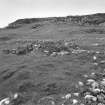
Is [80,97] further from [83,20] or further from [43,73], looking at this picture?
[83,20]

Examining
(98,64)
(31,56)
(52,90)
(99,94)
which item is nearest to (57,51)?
(31,56)

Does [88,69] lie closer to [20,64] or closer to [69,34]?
[20,64]

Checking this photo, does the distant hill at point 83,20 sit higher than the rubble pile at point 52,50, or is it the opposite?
the rubble pile at point 52,50

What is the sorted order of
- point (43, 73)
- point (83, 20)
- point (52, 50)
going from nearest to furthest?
1. point (43, 73)
2. point (52, 50)
3. point (83, 20)

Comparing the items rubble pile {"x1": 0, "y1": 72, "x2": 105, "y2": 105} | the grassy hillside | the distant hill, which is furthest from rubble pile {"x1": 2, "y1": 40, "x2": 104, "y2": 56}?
the distant hill

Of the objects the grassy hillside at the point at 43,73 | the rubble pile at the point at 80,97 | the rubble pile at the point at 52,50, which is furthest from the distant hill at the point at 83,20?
the rubble pile at the point at 80,97

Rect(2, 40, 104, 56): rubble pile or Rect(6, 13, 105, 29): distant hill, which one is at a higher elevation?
Rect(2, 40, 104, 56): rubble pile

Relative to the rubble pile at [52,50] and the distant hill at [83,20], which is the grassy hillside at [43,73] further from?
the distant hill at [83,20]

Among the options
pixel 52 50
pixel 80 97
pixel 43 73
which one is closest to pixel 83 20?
pixel 52 50

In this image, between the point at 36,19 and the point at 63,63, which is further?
the point at 36,19

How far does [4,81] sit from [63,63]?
11.4ft

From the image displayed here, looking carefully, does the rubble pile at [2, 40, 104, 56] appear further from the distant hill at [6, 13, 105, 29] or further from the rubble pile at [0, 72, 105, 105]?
the distant hill at [6, 13, 105, 29]

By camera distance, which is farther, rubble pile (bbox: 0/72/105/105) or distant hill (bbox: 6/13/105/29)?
distant hill (bbox: 6/13/105/29)

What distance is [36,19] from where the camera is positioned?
50.9 metres
